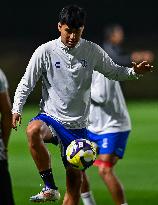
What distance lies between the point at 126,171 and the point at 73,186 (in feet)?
21.5

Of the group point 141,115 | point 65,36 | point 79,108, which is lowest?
point 141,115

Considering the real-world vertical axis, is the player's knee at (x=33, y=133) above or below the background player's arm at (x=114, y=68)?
below

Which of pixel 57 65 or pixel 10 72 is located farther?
pixel 10 72

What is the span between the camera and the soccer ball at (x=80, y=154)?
10680 mm

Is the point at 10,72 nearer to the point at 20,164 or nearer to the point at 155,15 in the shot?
the point at 155,15

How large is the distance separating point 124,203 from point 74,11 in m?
2.94

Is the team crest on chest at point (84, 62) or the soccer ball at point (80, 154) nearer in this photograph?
the soccer ball at point (80, 154)

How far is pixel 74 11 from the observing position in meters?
10.6

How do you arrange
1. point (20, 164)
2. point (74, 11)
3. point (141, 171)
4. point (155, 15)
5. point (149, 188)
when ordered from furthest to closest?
1. point (155, 15)
2. point (20, 164)
3. point (141, 171)
4. point (149, 188)
5. point (74, 11)

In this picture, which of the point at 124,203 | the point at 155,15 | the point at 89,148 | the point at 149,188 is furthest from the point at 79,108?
the point at 155,15

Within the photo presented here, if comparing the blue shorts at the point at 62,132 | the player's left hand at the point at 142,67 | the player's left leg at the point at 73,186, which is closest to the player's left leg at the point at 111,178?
the player's left leg at the point at 73,186

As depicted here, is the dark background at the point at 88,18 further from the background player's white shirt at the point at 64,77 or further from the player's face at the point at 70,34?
the player's face at the point at 70,34

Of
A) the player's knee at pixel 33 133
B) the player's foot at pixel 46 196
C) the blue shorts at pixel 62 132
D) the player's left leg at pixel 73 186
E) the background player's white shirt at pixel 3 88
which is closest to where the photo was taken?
the background player's white shirt at pixel 3 88

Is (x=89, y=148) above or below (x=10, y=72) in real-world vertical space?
above
